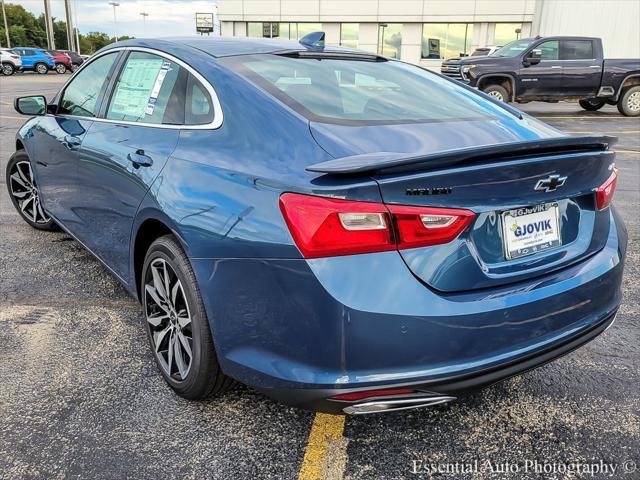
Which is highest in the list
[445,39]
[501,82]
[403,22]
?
[403,22]

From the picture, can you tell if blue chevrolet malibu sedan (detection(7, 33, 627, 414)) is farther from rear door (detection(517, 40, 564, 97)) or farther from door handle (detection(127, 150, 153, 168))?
rear door (detection(517, 40, 564, 97))

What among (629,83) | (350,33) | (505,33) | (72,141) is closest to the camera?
(72,141)

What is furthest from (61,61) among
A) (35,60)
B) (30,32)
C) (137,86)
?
(30,32)

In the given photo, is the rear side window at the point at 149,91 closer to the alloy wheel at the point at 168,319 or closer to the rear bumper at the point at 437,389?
the alloy wheel at the point at 168,319

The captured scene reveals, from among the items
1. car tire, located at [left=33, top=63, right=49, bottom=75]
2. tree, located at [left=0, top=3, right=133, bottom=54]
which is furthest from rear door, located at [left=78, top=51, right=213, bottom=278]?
tree, located at [left=0, top=3, right=133, bottom=54]

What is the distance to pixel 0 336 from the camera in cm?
317

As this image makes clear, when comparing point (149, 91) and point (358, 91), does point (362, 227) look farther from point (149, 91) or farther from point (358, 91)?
point (149, 91)

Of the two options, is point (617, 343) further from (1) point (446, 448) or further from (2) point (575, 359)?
(1) point (446, 448)

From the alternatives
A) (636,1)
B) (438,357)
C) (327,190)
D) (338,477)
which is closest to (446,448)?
(338,477)

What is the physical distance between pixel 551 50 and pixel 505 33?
82.7ft

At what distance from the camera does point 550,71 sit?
14.2 meters

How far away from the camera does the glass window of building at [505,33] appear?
36.8 m

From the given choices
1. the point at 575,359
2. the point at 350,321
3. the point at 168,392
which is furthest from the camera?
the point at 575,359

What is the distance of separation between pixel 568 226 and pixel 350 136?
95 cm
